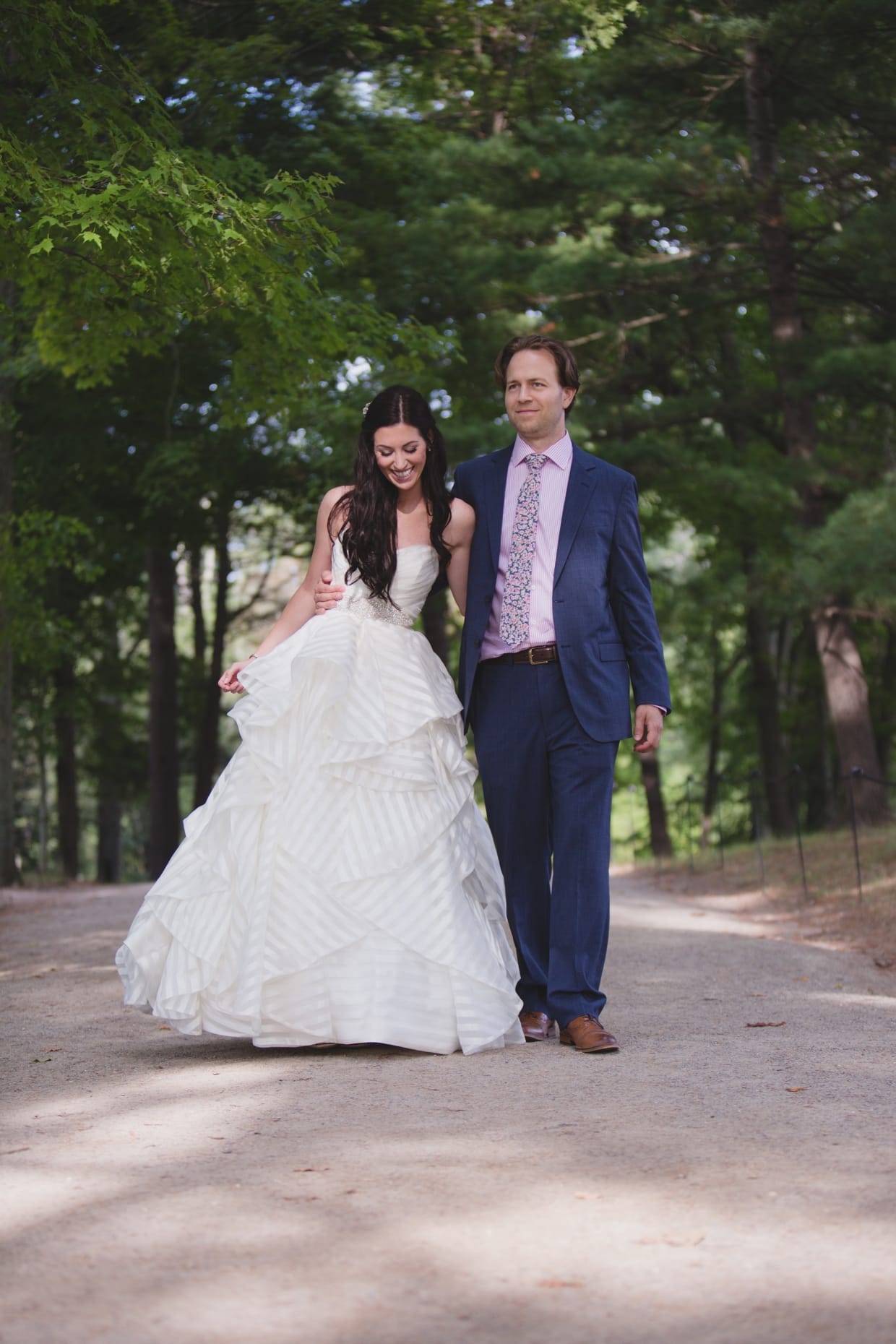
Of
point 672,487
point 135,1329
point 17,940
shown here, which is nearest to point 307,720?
point 135,1329

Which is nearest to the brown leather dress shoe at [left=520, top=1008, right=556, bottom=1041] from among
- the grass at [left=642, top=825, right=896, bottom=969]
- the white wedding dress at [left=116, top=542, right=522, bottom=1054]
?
the white wedding dress at [left=116, top=542, right=522, bottom=1054]

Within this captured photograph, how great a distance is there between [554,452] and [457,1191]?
9.58ft

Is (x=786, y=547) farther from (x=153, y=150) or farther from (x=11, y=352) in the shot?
(x=153, y=150)

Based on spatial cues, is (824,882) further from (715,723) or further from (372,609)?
(715,723)

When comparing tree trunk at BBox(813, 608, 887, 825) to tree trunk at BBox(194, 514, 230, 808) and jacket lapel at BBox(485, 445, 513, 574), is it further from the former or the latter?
jacket lapel at BBox(485, 445, 513, 574)

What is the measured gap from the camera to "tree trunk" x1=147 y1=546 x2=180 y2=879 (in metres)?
19.6

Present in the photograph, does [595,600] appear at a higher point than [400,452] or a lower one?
lower

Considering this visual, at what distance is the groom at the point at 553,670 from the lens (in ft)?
16.8

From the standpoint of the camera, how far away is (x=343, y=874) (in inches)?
193

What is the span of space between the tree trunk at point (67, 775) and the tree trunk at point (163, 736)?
409cm

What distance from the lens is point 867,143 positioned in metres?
15.0

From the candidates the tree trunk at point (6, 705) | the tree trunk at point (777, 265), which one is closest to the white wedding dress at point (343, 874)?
the tree trunk at point (6, 705)

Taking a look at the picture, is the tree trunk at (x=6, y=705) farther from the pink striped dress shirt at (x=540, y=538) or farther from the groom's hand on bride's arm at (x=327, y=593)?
the pink striped dress shirt at (x=540, y=538)

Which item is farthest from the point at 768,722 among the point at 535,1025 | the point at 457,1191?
the point at 457,1191
